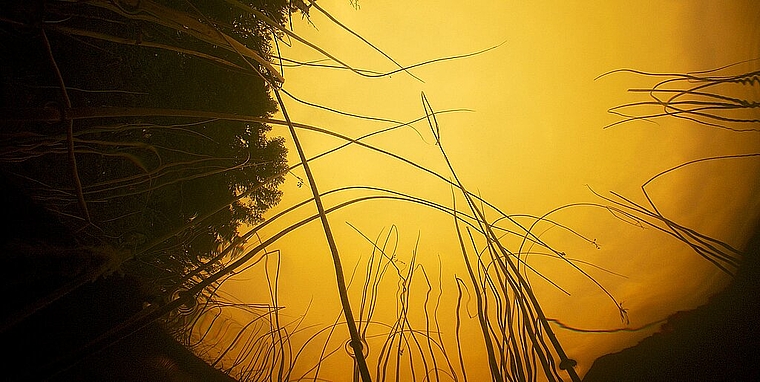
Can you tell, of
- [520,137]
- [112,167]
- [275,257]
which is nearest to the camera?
[112,167]

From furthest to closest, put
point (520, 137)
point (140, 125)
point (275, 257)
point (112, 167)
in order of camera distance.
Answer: point (520, 137) → point (275, 257) → point (112, 167) → point (140, 125)

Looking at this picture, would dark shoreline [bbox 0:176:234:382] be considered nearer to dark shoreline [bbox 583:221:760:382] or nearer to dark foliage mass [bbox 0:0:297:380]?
dark foliage mass [bbox 0:0:297:380]

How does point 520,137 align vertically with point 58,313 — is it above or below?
above

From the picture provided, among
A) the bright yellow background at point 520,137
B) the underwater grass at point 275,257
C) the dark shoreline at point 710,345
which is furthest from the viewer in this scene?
the bright yellow background at point 520,137

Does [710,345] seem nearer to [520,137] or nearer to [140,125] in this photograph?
[140,125]

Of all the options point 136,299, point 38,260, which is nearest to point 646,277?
point 136,299

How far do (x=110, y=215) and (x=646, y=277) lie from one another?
256 centimetres

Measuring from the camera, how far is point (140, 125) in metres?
0.78

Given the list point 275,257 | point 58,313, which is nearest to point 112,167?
point 58,313

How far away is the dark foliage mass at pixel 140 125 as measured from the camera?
0.82 metres

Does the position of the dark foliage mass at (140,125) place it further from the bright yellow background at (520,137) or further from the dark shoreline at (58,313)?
the bright yellow background at (520,137)

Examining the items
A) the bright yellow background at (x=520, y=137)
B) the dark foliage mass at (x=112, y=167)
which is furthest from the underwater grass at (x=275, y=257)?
the bright yellow background at (x=520, y=137)

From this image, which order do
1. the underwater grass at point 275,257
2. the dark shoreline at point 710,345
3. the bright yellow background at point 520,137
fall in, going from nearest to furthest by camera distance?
the underwater grass at point 275,257
the dark shoreline at point 710,345
the bright yellow background at point 520,137

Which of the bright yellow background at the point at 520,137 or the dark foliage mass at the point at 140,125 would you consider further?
the bright yellow background at the point at 520,137
